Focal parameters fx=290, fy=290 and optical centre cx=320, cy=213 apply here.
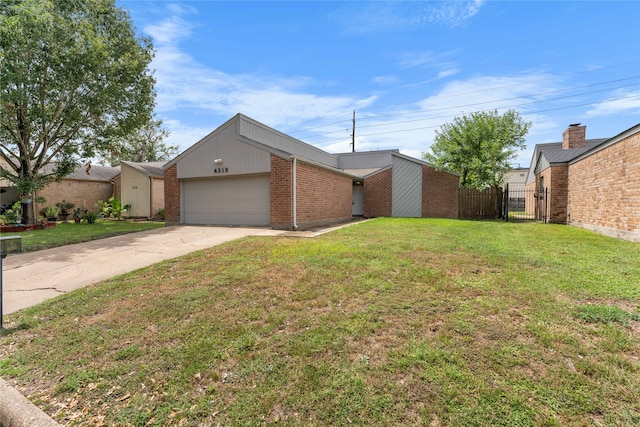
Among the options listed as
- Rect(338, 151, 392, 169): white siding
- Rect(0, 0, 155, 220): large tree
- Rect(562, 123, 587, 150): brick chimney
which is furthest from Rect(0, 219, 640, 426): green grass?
Rect(562, 123, 587, 150): brick chimney

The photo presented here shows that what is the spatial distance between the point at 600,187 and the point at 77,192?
29552 mm

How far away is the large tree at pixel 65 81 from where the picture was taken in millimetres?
11156

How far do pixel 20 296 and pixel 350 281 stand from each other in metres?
5.27

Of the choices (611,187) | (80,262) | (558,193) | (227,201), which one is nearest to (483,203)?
(558,193)

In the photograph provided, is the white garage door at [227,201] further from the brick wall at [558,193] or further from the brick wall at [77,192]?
the brick wall at [558,193]

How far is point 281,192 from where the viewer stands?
10922 millimetres

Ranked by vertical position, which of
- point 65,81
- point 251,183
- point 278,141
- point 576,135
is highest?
point 65,81

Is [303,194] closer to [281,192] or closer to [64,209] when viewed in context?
[281,192]

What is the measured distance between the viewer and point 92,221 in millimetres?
16516

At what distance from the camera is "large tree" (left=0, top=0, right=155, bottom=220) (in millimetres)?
11156

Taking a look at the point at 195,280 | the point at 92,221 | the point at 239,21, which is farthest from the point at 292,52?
the point at 92,221

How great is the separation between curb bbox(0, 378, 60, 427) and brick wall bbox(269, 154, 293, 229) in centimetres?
858

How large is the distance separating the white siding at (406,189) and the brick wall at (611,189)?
7.68 m

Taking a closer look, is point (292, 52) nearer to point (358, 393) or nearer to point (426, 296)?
point (426, 296)
